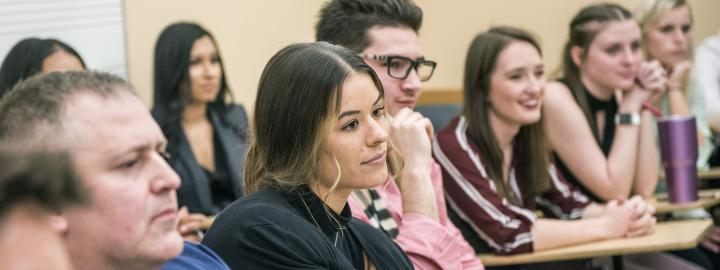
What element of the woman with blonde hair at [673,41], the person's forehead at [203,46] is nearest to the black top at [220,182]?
the person's forehead at [203,46]

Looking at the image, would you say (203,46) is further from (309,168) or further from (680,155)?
(309,168)

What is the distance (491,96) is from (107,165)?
2050 millimetres

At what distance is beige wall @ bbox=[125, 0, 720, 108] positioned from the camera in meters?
4.21

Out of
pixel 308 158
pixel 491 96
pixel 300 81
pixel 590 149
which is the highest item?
pixel 300 81

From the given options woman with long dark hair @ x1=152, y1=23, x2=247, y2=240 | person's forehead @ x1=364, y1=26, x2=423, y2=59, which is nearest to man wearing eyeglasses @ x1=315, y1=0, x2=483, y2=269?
person's forehead @ x1=364, y1=26, x2=423, y2=59

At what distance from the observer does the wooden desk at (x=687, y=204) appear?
335 cm

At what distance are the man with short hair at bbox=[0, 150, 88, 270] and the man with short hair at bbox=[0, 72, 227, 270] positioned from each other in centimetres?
10

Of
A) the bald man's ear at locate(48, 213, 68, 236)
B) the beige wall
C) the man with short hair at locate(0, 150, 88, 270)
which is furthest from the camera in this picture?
the beige wall

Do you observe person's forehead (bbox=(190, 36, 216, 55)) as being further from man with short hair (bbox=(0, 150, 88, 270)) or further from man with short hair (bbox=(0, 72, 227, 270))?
man with short hair (bbox=(0, 150, 88, 270))

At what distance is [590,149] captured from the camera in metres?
3.51

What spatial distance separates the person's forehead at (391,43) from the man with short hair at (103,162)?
1394mm

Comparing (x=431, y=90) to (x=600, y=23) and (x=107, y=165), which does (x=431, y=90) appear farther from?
(x=107, y=165)

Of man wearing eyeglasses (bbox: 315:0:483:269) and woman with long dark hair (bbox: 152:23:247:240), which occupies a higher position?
man wearing eyeglasses (bbox: 315:0:483:269)

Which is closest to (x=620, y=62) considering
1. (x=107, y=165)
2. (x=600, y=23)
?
(x=600, y=23)
